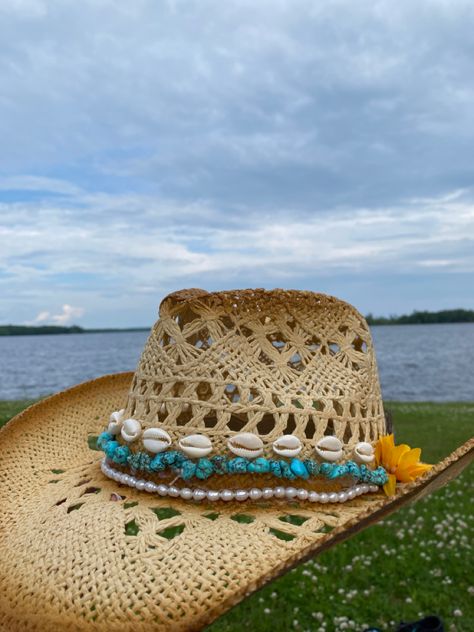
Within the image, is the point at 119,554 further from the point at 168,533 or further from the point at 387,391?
the point at 387,391

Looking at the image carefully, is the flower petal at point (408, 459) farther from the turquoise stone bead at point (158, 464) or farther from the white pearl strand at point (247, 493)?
the turquoise stone bead at point (158, 464)

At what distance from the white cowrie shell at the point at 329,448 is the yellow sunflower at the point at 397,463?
27 cm

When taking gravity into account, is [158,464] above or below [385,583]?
above

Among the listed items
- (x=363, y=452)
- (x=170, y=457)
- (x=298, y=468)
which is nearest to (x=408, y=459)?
(x=363, y=452)

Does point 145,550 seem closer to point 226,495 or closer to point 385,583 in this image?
point 226,495

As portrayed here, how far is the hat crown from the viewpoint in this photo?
2064 millimetres

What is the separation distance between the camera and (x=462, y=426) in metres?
11.6

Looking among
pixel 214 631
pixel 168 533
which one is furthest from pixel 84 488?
pixel 214 631

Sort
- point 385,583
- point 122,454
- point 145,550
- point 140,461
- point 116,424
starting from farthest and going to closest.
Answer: point 385,583, point 116,424, point 122,454, point 140,461, point 145,550

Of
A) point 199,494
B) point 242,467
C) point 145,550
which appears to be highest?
point 242,467

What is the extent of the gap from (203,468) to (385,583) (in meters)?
4.12

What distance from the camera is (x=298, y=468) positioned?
6.45ft

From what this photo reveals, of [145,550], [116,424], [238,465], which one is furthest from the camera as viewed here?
[116,424]

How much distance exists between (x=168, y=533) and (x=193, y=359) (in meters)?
0.63
